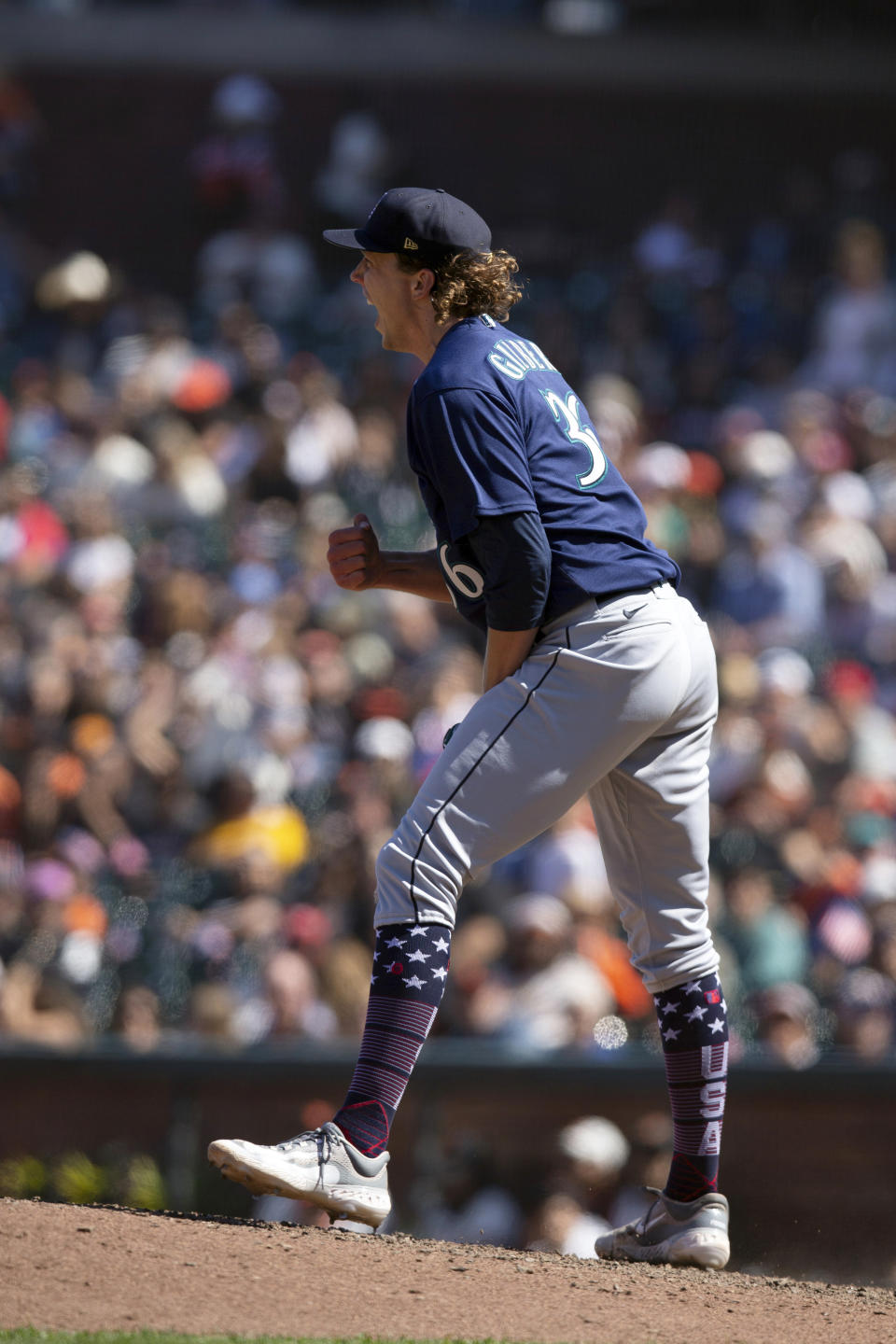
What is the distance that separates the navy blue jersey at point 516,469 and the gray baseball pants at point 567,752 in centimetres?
8

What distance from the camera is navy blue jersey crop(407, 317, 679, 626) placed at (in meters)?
3.02

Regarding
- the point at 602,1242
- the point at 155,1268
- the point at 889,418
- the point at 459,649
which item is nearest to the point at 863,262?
the point at 889,418

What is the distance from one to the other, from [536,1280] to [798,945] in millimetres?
3820

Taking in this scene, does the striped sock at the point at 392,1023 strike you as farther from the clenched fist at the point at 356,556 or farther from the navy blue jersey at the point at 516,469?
the clenched fist at the point at 356,556

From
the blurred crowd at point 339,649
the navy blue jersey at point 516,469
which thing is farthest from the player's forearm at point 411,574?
the blurred crowd at point 339,649

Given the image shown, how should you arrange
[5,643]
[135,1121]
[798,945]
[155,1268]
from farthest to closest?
[5,643] → [798,945] → [135,1121] → [155,1268]

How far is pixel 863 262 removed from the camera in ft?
37.8

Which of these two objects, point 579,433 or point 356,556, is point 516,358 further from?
point 356,556

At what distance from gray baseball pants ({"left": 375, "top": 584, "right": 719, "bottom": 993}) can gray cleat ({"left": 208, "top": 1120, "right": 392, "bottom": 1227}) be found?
429 mm

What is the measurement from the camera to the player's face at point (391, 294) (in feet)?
10.8

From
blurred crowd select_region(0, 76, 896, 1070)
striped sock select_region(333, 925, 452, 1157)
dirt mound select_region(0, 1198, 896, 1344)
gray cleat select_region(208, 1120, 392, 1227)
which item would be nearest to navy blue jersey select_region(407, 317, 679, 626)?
striped sock select_region(333, 925, 452, 1157)

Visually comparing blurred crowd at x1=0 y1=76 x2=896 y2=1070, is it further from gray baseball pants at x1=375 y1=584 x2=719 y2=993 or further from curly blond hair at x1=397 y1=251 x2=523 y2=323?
curly blond hair at x1=397 y1=251 x2=523 y2=323

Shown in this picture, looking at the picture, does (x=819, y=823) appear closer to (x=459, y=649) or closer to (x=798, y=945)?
(x=798, y=945)

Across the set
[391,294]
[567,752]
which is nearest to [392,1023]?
[567,752]
